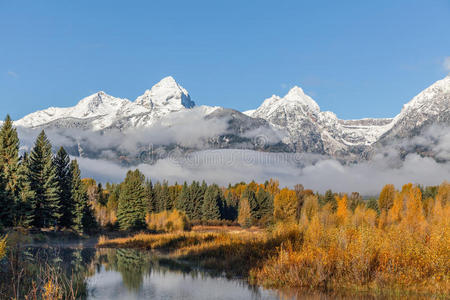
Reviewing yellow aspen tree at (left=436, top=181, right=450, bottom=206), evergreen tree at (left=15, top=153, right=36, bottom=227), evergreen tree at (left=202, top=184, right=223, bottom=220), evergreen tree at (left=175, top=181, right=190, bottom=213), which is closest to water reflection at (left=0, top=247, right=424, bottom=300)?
evergreen tree at (left=15, top=153, right=36, bottom=227)

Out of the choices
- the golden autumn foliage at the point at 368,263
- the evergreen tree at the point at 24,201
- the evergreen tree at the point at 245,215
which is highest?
the evergreen tree at the point at 24,201

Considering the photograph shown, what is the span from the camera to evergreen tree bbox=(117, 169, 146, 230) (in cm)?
7875

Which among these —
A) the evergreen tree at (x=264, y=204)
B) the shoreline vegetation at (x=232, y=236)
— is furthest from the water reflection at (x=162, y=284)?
the evergreen tree at (x=264, y=204)

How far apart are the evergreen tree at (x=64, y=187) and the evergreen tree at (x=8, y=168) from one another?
10743 mm

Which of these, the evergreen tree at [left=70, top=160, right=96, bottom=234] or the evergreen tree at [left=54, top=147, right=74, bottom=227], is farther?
the evergreen tree at [left=70, top=160, right=96, bottom=234]

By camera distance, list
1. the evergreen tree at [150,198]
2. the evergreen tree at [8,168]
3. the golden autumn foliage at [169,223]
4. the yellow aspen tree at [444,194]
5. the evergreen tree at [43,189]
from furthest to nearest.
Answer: the evergreen tree at [150,198]
the yellow aspen tree at [444,194]
the golden autumn foliage at [169,223]
the evergreen tree at [43,189]
the evergreen tree at [8,168]

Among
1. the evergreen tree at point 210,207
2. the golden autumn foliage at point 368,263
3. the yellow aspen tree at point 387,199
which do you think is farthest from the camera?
the yellow aspen tree at point 387,199

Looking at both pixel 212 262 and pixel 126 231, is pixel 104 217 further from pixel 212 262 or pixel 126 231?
pixel 212 262

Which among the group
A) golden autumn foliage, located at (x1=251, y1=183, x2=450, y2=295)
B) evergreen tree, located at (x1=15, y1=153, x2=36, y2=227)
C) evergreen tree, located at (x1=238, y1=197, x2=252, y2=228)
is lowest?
evergreen tree, located at (x1=238, y1=197, x2=252, y2=228)

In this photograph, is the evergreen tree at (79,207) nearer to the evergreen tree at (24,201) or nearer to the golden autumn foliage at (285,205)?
the evergreen tree at (24,201)

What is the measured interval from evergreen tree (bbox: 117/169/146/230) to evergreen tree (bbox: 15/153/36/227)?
24298 mm

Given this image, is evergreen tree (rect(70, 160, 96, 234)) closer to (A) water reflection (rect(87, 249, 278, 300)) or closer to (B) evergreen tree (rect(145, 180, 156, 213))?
(A) water reflection (rect(87, 249, 278, 300))

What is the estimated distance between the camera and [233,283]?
26.2 meters

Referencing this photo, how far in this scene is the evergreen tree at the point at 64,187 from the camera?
67312 millimetres
